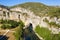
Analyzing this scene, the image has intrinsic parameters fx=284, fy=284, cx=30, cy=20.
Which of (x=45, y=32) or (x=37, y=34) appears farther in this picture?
(x=37, y=34)

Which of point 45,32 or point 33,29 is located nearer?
point 45,32

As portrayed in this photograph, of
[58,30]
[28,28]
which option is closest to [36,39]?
[58,30]

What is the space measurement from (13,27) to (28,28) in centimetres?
412

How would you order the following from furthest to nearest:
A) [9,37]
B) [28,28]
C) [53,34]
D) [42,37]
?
[28,28] < [42,37] < [53,34] < [9,37]

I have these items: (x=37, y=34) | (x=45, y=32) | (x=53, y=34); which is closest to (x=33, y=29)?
(x=37, y=34)

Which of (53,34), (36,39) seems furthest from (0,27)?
(53,34)

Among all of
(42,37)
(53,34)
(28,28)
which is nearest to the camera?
(53,34)

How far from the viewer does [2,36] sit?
26.7 m

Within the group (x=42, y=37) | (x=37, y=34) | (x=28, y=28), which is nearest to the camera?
(x=42, y=37)

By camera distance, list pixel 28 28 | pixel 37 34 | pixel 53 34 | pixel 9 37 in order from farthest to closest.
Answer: pixel 28 28 → pixel 37 34 → pixel 53 34 → pixel 9 37

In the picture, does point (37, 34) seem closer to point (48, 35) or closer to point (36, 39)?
point (36, 39)

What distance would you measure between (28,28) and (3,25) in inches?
206

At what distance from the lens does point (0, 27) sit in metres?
31.5

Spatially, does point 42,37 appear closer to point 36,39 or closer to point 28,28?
point 36,39
